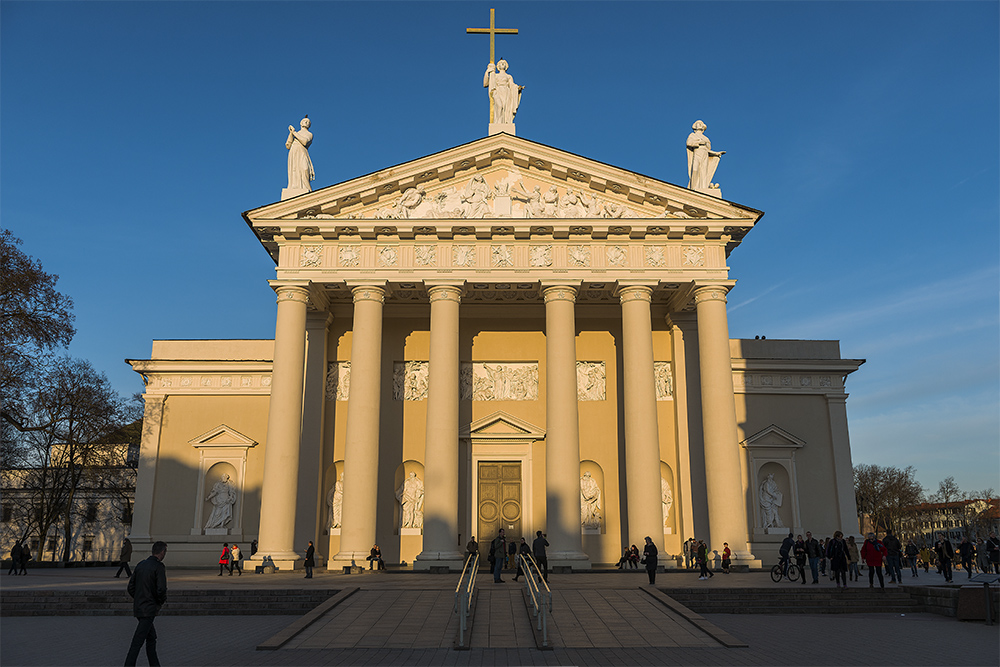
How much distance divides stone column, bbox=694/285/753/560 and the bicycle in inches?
50.8

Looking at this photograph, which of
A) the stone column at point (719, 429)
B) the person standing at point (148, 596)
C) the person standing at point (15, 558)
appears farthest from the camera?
the person standing at point (15, 558)

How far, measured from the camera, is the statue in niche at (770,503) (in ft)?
89.5

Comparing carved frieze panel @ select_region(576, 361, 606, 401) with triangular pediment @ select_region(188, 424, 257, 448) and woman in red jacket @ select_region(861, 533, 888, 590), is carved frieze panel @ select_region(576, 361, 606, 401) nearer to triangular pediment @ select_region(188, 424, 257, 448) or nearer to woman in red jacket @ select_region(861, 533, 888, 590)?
woman in red jacket @ select_region(861, 533, 888, 590)

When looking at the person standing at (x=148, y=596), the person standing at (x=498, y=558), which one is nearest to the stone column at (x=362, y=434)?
the person standing at (x=498, y=558)

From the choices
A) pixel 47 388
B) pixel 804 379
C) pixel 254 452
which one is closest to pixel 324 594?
pixel 254 452

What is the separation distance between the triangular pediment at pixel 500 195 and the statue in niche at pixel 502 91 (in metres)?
1.66

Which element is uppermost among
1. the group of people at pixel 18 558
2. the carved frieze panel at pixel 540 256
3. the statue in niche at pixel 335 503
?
the carved frieze panel at pixel 540 256

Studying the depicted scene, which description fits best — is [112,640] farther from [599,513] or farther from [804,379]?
[804,379]

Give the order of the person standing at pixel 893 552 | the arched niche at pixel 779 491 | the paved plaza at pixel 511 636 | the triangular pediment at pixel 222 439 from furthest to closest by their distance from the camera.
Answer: the triangular pediment at pixel 222 439, the arched niche at pixel 779 491, the person standing at pixel 893 552, the paved plaza at pixel 511 636

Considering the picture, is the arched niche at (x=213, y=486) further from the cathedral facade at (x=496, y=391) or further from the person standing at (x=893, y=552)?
the person standing at (x=893, y=552)

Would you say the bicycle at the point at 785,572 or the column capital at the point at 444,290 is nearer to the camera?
the bicycle at the point at 785,572

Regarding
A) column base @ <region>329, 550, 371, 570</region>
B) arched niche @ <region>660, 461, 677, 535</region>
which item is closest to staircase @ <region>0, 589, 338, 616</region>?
column base @ <region>329, 550, 371, 570</region>

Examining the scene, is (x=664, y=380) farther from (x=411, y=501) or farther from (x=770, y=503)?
(x=411, y=501)

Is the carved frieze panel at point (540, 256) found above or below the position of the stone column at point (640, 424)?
above
